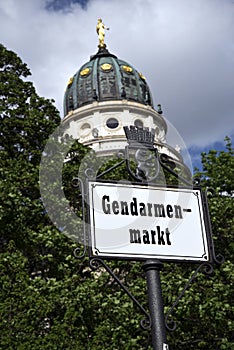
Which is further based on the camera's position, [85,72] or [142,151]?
[85,72]

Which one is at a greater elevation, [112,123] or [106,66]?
[106,66]

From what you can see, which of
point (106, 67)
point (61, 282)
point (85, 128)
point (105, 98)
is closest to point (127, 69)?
point (106, 67)

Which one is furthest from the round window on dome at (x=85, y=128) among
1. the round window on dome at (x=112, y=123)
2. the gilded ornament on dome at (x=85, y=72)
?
the gilded ornament on dome at (x=85, y=72)

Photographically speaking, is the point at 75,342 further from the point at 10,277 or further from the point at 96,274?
the point at 96,274

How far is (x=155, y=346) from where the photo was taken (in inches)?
130

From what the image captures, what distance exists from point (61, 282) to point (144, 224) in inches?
328

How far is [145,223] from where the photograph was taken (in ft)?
11.9

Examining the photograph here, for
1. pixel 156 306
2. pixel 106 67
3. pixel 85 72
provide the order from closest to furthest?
pixel 156 306, pixel 106 67, pixel 85 72

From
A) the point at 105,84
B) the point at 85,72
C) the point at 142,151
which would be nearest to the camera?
the point at 142,151

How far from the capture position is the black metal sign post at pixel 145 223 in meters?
3.46

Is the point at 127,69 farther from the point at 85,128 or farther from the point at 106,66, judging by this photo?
the point at 85,128

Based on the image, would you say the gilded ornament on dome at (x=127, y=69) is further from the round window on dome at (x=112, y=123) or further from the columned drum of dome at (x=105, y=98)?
the round window on dome at (x=112, y=123)

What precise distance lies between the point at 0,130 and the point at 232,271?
24.5 feet

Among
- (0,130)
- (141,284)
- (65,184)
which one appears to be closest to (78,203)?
(65,184)
